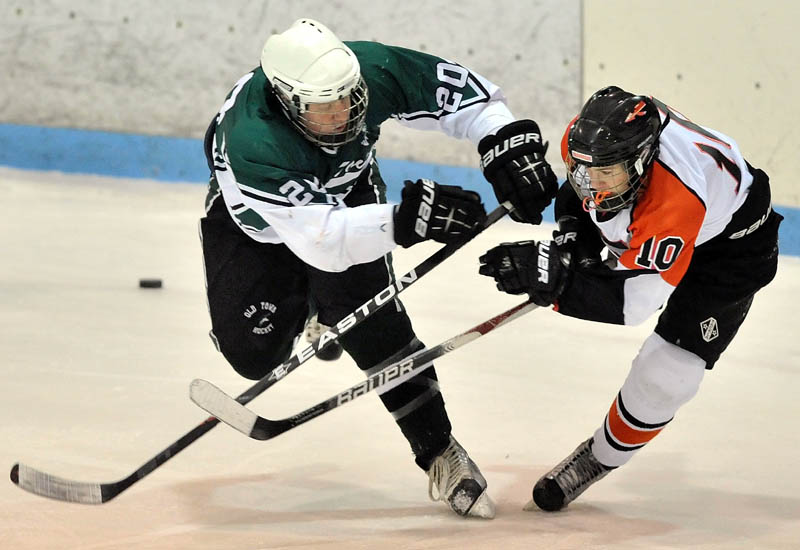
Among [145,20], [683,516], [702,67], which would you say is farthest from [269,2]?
Result: [683,516]

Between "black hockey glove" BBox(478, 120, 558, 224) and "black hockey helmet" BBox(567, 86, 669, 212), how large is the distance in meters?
0.13

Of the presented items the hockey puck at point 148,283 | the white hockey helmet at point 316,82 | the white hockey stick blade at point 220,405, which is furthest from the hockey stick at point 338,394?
the hockey puck at point 148,283

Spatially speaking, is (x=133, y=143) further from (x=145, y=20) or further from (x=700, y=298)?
(x=700, y=298)

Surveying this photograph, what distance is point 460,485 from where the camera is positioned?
8.05 feet

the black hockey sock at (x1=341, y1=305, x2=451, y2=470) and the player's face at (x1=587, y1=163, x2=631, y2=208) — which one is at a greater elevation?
the player's face at (x1=587, y1=163, x2=631, y2=208)

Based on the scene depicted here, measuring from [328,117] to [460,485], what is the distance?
2.70 ft

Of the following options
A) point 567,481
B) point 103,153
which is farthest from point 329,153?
point 103,153

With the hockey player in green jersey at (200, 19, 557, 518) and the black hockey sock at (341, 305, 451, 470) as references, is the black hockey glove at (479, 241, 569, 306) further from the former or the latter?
the black hockey sock at (341, 305, 451, 470)

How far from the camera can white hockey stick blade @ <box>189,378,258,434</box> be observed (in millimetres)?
2398

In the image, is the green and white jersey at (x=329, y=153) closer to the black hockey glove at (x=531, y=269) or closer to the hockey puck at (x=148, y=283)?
the black hockey glove at (x=531, y=269)

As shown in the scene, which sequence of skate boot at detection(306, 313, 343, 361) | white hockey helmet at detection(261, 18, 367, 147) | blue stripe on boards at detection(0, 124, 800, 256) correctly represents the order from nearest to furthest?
1. white hockey helmet at detection(261, 18, 367, 147)
2. skate boot at detection(306, 313, 343, 361)
3. blue stripe on boards at detection(0, 124, 800, 256)

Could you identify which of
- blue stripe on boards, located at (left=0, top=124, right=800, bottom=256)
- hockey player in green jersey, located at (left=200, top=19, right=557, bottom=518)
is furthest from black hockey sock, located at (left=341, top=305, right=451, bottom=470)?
blue stripe on boards, located at (left=0, top=124, right=800, bottom=256)

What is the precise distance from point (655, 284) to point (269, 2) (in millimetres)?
4466

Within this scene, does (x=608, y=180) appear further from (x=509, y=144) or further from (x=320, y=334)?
(x=320, y=334)
